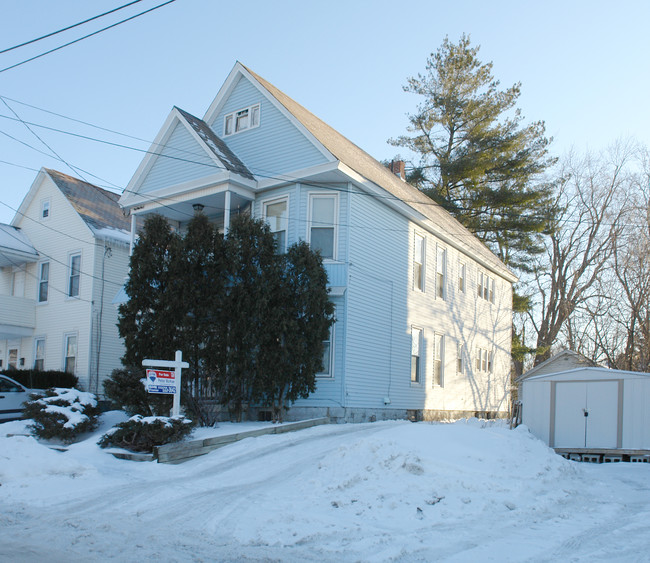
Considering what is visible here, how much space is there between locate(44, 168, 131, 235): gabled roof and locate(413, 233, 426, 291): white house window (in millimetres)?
10535

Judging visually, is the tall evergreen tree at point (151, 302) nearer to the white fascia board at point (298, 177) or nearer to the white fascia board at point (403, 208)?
the white fascia board at point (298, 177)

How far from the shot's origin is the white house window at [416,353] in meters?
20.4

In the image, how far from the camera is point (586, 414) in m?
15.3

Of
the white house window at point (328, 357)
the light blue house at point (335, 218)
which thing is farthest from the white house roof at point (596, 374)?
the white house window at point (328, 357)

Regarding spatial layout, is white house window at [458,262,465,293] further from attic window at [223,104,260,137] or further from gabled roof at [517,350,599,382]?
attic window at [223,104,260,137]

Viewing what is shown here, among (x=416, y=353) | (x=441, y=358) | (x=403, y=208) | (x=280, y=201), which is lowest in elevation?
(x=441, y=358)

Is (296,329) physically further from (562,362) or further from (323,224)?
(562,362)

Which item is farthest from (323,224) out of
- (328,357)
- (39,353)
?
(39,353)

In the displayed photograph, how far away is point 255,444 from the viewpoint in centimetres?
1268

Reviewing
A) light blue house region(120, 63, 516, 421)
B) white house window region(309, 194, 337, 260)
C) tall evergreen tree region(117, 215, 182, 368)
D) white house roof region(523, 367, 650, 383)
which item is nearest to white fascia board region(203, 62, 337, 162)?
light blue house region(120, 63, 516, 421)

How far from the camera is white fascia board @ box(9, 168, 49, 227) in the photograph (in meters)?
25.3

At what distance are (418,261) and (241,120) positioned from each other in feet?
22.5

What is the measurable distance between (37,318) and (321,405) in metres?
13.0

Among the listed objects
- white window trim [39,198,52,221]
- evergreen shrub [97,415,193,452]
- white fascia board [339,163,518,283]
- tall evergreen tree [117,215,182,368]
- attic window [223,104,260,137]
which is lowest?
evergreen shrub [97,415,193,452]
